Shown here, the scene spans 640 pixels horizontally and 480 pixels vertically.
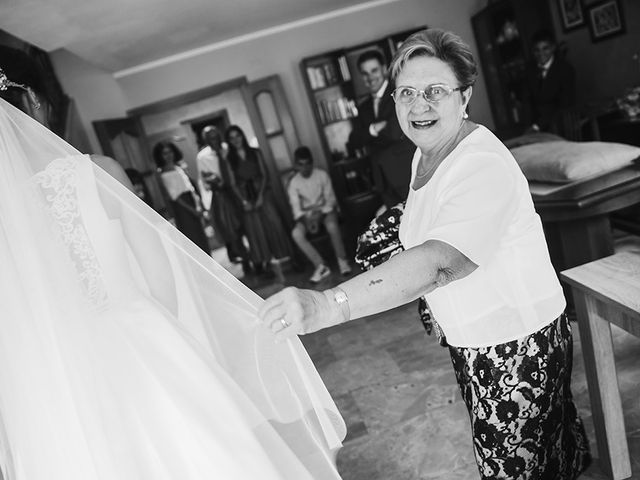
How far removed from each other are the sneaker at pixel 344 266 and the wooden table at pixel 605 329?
11.7 ft

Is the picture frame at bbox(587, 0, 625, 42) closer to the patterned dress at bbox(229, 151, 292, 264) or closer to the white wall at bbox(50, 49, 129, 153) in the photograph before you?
the patterned dress at bbox(229, 151, 292, 264)

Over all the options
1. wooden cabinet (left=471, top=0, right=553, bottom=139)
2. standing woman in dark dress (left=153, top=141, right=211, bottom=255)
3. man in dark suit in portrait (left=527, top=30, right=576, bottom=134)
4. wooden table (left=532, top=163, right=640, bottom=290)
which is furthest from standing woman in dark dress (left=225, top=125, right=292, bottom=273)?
wooden table (left=532, top=163, right=640, bottom=290)

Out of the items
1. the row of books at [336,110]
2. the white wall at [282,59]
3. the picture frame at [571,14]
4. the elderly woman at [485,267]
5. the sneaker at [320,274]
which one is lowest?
the sneaker at [320,274]

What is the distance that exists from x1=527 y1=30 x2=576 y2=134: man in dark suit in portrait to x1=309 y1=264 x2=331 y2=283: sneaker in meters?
2.77

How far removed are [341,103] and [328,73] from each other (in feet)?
1.41

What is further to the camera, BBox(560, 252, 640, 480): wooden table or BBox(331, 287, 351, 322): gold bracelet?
BBox(560, 252, 640, 480): wooden table

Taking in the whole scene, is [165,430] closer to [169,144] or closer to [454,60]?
[454,60]

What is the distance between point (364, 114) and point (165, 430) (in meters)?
5.32

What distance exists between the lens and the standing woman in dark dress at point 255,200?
5992 millimetres

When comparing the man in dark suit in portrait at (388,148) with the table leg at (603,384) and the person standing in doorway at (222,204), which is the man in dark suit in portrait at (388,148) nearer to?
the person standing in doorway at (222,204)

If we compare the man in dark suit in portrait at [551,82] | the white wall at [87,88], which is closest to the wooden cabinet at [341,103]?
the man in dark suit in portrait at [551,82]

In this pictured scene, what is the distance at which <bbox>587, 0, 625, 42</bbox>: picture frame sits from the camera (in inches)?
207

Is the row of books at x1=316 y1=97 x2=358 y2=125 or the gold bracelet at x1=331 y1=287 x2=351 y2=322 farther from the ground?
the row of books at x1=316 y1=97 x2=358 y2=125

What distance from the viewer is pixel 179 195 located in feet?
20.2
